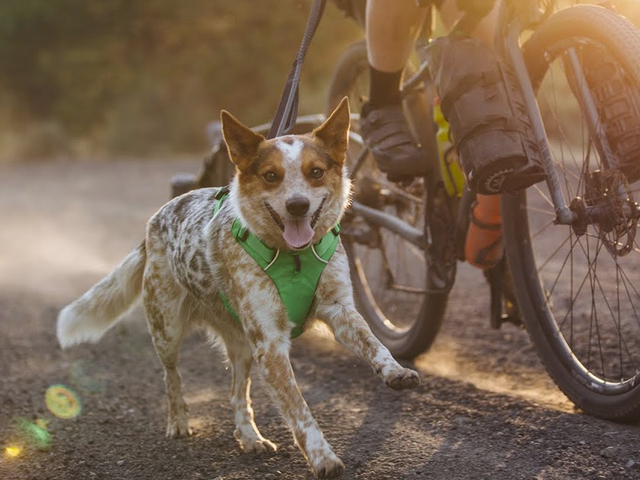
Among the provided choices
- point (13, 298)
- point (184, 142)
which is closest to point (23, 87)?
point (184, 142)

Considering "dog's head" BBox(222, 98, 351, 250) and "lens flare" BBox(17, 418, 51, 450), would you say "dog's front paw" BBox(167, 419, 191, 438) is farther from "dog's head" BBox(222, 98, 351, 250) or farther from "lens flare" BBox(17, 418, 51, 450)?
"dog's head" BBox(222, 98, 351, 250)

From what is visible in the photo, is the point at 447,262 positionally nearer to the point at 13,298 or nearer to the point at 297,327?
the point at 297,327

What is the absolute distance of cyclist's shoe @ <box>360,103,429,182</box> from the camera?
388 cm

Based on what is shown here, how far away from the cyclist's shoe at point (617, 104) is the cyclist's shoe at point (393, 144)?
1.02 m

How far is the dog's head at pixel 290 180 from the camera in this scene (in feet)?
9.91

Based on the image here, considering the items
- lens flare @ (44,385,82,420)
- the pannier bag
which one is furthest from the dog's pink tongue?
lens flare @ (44,385,82,420)

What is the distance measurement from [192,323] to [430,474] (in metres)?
1.35

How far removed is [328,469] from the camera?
2693 mm

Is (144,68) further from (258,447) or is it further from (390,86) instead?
(258,447)

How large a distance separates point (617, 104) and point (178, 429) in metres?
2.12

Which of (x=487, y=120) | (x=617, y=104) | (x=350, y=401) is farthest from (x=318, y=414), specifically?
(x=617, y=104)

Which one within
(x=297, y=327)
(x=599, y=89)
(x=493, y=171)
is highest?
(x=599, y=89)

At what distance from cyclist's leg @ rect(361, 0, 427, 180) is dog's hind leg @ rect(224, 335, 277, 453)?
1.04 metres

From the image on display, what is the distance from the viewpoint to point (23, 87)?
2702 cm
